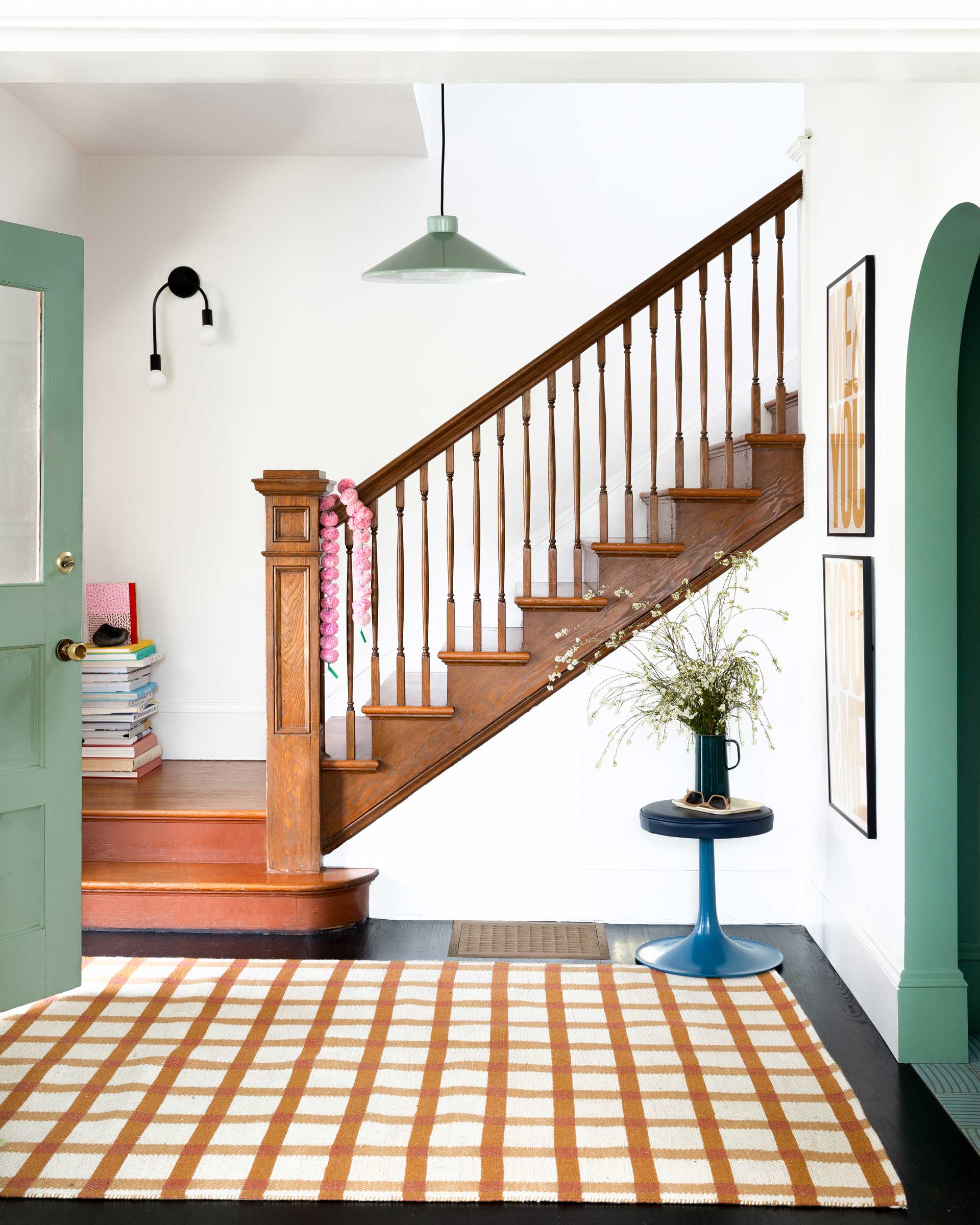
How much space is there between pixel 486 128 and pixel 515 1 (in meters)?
3.75

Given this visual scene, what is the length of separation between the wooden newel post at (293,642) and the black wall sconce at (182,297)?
4.83ft

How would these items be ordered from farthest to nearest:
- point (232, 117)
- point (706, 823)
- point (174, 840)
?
point (232, 117) < point (174, 840) < point (706, 823)

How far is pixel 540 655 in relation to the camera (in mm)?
4000

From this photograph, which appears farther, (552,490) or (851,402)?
(552,490)

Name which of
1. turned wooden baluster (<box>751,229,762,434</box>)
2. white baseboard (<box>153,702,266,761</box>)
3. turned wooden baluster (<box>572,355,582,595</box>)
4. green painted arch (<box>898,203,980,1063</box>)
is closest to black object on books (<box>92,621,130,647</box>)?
white baseboard (<box>153,702,266,761</box>)

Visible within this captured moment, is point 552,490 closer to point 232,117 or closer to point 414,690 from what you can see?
point 414,690

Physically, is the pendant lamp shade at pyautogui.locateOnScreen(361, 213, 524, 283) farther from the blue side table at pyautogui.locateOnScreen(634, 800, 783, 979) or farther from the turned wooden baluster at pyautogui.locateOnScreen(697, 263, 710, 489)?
the blue side table at pyautogui.locateOnScreen(634, 800, 783, 979)

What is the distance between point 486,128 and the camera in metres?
5.06

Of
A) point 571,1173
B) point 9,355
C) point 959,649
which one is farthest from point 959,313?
point 9,355

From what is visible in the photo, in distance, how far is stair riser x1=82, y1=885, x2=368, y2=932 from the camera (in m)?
3.91

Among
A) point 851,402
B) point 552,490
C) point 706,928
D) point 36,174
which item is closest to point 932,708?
point 851,402

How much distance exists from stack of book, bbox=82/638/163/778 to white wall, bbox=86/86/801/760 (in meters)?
0.47

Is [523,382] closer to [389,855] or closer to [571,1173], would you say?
[389,855]

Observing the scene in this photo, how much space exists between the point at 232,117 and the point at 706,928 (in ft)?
11.8
